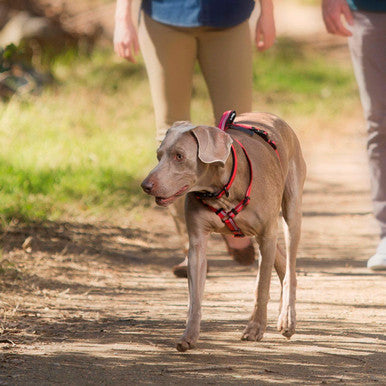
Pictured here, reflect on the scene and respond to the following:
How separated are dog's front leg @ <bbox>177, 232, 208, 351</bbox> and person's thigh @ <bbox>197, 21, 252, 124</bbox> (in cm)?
141

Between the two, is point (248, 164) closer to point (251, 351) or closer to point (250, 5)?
point (251, 351)

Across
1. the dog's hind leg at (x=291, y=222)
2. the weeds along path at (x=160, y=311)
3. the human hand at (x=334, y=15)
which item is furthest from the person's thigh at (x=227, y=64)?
the weeds along path at (x=160, y=311)

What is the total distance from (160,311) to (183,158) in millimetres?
1208

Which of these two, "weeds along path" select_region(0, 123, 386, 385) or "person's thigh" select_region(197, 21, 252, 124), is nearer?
"weeds along path" select_region(0, 123, 386, 385)

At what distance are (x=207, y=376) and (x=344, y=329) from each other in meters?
1.03

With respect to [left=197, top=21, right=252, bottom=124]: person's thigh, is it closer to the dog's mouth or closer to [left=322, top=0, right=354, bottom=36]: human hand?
[left=322, top=0, right=354, bottom=36]: human hand

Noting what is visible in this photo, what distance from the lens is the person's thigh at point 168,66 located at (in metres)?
5.32

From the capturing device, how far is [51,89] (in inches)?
442

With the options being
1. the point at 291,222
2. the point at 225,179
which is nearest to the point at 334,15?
the point at 291,222

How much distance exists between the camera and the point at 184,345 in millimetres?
3979

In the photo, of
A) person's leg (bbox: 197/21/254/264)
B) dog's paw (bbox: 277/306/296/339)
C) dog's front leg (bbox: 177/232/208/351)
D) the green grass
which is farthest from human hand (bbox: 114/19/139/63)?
dog's paw (bbox: 277/306/296/339)

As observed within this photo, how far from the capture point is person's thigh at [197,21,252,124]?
530 cm

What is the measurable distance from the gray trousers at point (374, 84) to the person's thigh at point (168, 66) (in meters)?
1.17

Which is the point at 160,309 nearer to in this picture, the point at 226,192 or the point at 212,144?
the point at 226,192
